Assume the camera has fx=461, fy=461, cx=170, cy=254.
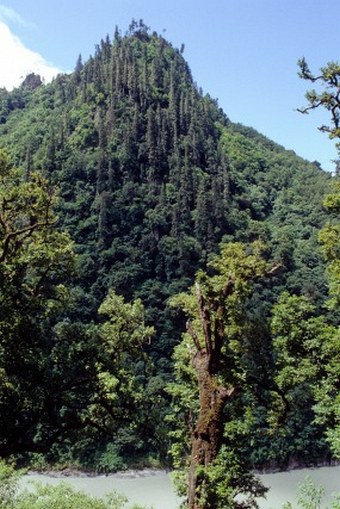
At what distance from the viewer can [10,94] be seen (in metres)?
156

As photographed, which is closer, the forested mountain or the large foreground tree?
the large foreground tree

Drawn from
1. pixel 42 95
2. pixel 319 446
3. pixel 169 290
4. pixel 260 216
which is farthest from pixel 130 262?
pixel 42 95

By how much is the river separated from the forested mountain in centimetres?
219

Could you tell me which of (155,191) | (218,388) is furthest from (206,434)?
(155,191)

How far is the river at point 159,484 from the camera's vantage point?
38.5m

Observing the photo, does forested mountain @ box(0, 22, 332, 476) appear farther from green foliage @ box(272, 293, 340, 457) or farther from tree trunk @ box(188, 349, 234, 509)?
tree trunk @ box(188, 349, 234, 509)

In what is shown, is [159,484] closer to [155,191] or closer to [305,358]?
[305,358]

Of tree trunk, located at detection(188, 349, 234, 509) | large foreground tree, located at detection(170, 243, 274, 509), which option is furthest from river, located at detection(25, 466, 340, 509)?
tree trunk, located at detection(188, 349, 234, 509)

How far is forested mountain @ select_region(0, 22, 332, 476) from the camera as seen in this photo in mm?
67188

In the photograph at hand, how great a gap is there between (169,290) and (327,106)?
187 ft

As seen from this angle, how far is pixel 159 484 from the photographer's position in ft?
143

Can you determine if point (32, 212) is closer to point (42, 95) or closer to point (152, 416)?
point (152, 416)

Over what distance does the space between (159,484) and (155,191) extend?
184 feet

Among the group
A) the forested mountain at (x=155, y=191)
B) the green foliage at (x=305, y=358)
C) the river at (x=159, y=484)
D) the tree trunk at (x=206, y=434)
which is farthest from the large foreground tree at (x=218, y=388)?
the forested mountain at (x=155, y=191)
